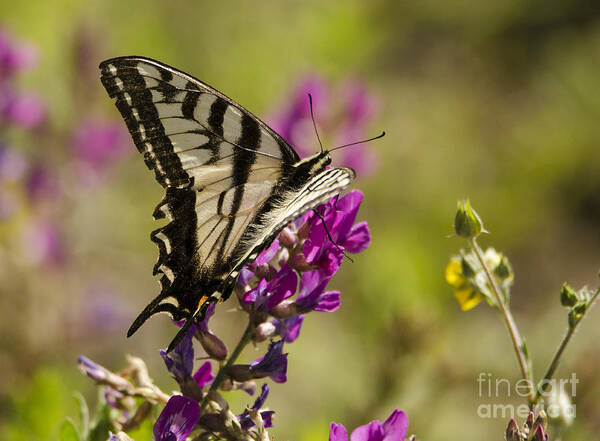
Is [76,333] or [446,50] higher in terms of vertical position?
[446,50]

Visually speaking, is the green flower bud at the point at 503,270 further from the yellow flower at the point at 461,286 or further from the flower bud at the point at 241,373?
the flower bud at the point at 241,373

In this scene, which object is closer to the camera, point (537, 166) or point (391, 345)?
point (391, 345)

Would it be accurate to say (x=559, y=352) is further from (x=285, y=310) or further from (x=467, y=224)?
(x=285, y=310)

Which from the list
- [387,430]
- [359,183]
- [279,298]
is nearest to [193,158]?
[279,298]

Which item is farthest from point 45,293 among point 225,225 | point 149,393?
point 149,393

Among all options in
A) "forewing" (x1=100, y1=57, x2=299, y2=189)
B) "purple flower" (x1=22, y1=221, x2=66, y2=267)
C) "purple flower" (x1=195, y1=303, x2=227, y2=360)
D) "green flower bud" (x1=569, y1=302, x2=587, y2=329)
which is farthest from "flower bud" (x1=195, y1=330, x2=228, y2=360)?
"purple flower" (x1=22, y1=221, x2=66, y2=267)

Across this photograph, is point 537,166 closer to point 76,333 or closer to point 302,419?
point 302,419
